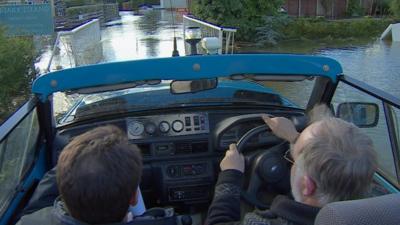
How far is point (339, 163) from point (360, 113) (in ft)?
5.31

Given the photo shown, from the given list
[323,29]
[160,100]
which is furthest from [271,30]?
[160,100]

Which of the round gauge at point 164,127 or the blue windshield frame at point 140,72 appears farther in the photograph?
the round gauge at point 164,127

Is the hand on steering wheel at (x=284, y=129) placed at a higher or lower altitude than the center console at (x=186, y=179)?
higher

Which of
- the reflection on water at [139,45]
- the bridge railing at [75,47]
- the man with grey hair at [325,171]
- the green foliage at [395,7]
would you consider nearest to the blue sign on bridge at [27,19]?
the bridge railing at [75,47]

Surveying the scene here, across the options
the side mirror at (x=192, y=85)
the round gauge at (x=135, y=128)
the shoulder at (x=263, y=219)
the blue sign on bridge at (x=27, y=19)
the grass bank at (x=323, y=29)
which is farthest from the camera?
the grass bank at (x=323, y=29)

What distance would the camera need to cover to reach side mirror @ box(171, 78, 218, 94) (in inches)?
120

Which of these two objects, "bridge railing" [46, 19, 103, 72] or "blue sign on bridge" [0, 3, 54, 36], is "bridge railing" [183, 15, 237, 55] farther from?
"blue sign on bridge" [0, 3, 54, 36]

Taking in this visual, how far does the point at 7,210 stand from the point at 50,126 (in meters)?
0.66

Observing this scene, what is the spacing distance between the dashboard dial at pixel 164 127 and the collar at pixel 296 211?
1712 millimetres

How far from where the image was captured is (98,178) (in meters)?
1.63

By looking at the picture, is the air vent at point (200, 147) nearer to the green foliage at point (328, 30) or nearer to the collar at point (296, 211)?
the collar at point (296, 211)

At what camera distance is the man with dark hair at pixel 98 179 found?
5.37 ft

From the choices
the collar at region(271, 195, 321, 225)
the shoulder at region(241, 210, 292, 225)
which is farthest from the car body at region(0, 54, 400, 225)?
the collar at region(271, 195, 321, 225)

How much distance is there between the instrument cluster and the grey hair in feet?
5.65
